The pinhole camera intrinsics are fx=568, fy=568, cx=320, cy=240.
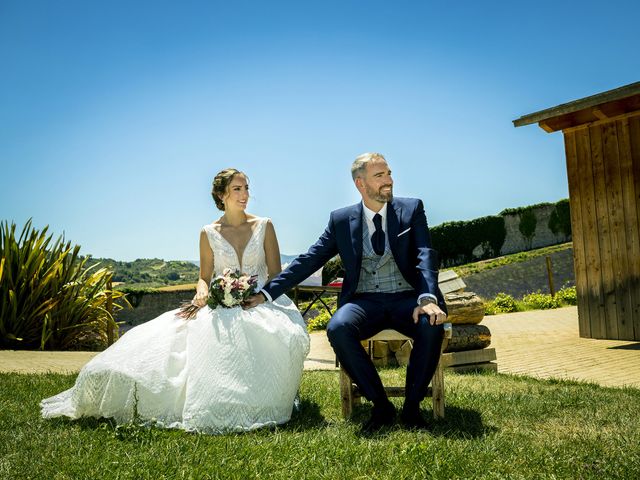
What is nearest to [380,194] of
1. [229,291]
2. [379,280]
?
[379,280]

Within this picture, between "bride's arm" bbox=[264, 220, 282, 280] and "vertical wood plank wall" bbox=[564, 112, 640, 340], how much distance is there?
6195mm

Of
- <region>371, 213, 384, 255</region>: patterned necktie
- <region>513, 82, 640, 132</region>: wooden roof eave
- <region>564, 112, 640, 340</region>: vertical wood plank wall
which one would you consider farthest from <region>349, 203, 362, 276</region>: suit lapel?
<region>564, 112, 640, 340</region>: vertical wood plank wall

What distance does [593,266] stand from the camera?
891 centimetres

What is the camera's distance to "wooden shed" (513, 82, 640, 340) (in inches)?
329

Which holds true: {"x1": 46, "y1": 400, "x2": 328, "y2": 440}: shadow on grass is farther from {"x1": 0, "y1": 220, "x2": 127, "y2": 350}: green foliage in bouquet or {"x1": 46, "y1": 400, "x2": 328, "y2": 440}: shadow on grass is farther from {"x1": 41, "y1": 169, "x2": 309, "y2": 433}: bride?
{"x1": 0, "y1": 220, "x2": 127, "y2": 350}: green foliage in bouquet

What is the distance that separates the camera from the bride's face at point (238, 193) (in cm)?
462

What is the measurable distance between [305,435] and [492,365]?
3.55 meters

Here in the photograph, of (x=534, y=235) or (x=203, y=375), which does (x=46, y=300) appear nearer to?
(x=203, y=375)

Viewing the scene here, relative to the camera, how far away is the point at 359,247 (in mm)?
3979

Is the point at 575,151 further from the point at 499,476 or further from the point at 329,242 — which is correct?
the point at 499,476

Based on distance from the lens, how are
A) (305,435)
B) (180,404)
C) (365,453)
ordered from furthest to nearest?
(180,404) < (305,435) < (365,453)

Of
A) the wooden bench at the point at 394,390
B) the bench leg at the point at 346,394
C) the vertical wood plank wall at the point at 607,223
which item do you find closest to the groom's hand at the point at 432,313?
the wooden bench at the point at 394,390

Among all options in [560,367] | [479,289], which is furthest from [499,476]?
[479,289]

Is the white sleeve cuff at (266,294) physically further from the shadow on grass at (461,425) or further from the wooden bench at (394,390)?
the shadow on grass at (461,425)
